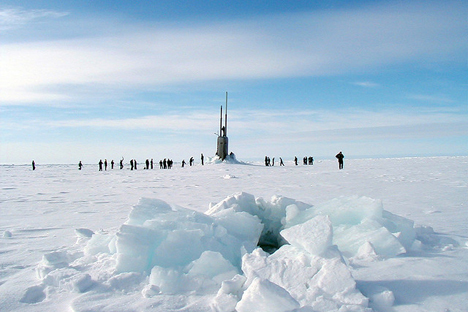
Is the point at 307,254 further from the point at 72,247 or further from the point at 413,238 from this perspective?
the point at 72,247

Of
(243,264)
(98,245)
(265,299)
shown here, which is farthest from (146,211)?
(265,299)

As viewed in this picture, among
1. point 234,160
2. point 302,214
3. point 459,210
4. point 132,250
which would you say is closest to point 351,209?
point 302,214

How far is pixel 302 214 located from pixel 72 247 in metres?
3.12

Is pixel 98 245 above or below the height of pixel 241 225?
below

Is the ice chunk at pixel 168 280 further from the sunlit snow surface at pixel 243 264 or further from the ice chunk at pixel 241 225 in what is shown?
the ice chunk at pixel 241 225

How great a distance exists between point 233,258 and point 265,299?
132cm

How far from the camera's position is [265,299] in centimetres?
251

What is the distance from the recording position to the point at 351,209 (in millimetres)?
4656

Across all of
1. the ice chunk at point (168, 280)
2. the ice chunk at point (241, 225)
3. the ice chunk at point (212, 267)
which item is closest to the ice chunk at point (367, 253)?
the ice chunk at point (241, 225)

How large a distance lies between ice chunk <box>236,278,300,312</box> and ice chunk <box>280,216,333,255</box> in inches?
27.8

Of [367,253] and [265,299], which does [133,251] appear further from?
[367,253]

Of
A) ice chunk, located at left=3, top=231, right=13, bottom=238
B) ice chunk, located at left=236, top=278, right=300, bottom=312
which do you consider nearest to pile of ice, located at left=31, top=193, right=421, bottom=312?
ice chunk, located at left=236, top=278, right=300, bottom=312

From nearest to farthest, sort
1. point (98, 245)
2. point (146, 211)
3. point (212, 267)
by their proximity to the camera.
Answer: point (212, 267) < point (98, 245) < point (146, 211)

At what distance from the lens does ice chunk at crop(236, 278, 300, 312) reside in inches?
97.4
